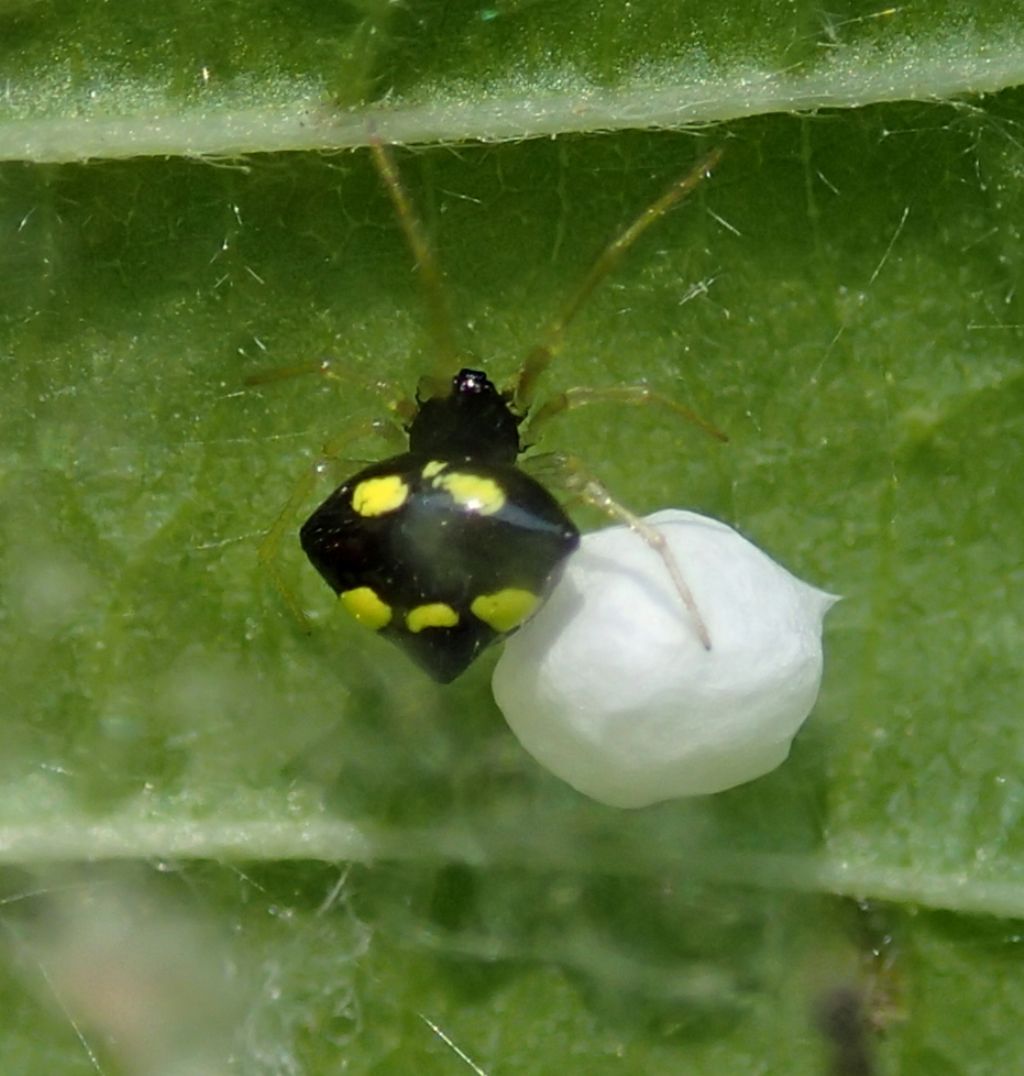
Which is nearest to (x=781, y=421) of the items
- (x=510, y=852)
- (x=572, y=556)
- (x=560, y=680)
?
(x=572, y=556)

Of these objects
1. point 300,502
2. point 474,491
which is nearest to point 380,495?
point 474,491

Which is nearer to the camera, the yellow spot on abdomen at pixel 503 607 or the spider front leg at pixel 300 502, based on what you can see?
the yellow spot on abdomen at pixel 503 607

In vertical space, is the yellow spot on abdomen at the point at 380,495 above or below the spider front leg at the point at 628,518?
above

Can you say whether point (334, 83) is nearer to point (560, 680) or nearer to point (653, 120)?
point (653, 120)

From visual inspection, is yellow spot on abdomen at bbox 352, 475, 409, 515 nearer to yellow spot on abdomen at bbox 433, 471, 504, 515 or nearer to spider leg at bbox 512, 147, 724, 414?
yellow spot on abdomen at bbox 433, 471, 504, 515

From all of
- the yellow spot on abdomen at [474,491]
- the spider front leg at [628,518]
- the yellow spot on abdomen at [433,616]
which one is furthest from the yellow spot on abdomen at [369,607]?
the spider front leg at [628,518]

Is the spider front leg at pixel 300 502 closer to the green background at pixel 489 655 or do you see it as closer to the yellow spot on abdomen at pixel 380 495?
the green background at pixel 489 655

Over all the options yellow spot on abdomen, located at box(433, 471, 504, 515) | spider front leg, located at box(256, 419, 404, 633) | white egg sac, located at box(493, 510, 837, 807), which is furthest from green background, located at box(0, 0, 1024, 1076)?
yellow spot on abdomen, located at box(433, 471, 504, 515)
